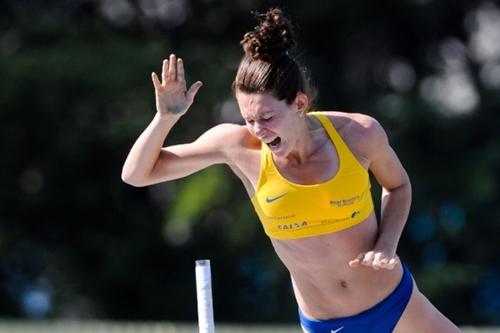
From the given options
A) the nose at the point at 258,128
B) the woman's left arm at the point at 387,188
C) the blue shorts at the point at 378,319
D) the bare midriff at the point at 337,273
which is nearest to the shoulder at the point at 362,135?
the woman's left arm at the point at 387,188

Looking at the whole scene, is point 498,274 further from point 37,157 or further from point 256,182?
point 256,182

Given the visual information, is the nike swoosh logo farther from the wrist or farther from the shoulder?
the wrist

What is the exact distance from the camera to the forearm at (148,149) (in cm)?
439

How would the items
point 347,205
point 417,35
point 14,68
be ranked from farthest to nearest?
point 417,35, point 14,68, point 347,205

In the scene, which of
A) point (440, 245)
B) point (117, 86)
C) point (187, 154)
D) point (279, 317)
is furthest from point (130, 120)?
point (187, 154)

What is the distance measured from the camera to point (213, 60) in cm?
1356

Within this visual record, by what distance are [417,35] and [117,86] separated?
355 cm

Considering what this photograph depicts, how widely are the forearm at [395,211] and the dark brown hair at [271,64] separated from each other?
0.53 m

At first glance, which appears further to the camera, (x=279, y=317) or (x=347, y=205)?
(x=279, y=317)

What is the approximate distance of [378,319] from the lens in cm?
468

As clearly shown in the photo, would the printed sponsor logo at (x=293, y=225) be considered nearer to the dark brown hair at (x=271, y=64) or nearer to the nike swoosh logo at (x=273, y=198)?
the nike swoosh logo at (x=273, y=198)

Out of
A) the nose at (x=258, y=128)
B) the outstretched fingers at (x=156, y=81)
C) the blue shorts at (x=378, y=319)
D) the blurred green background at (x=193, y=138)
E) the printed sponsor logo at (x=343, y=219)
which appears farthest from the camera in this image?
the blurred green background at (x=193, y=138)

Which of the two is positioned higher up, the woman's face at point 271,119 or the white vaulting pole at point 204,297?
the woman's face at point 271,119

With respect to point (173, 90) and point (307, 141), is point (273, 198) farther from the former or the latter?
point (173, 90)
